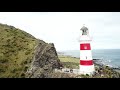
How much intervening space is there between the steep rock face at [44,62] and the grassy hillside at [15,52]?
9.9 inches

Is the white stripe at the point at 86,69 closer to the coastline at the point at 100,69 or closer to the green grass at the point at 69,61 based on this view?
the coastline at the point at 100,69

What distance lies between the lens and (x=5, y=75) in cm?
1043

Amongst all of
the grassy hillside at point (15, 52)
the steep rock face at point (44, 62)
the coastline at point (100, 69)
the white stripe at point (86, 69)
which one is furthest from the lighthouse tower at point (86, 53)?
the grassy hillside at point (15, 52)

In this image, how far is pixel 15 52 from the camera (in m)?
13.2

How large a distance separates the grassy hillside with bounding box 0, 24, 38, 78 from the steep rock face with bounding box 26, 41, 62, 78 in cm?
25

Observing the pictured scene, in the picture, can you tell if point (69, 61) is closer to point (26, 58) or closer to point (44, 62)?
point (44, 62)

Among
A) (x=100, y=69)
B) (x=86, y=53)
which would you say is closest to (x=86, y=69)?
(x=86, y=53)

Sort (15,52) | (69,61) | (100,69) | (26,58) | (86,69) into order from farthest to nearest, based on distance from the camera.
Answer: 1. (15,52)
2. (26,58)
3. (69,61)
4. (100,69)
5. (86,69)

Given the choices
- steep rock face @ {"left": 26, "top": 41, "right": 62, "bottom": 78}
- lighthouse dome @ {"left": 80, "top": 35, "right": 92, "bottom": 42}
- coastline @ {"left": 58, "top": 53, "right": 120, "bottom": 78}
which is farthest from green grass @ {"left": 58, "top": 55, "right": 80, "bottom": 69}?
lighthouse dome @ {"left": 80, "top": 35, "right": 92, "bottom": 42}

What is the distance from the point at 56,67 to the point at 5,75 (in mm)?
1602

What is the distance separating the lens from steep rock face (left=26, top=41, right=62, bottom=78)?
1071cm

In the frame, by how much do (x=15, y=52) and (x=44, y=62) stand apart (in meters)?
1.90
